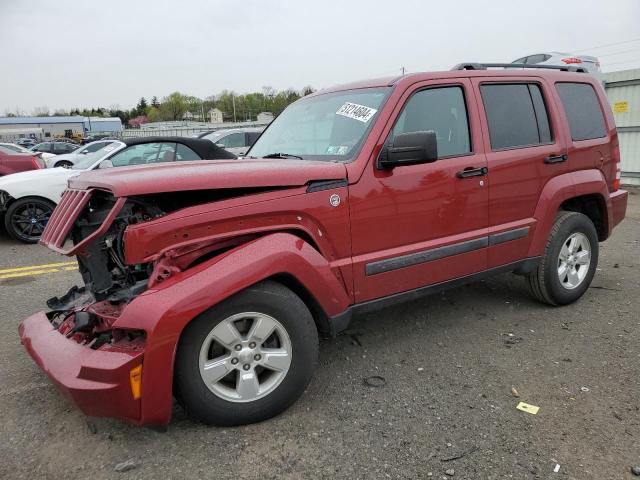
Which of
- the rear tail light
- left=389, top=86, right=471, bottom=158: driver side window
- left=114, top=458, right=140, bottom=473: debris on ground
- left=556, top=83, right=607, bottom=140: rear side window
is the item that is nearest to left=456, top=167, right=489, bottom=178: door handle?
left=389, top=86, right=471, bottom=158: driver side window

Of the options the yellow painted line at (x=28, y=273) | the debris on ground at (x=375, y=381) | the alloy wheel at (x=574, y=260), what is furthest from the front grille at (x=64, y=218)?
the alloy wheel at (x=574, y=260)

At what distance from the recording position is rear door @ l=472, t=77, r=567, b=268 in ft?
12.5

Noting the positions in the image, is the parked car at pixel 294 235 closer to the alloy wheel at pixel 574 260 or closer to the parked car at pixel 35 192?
the alloy wheel at pixel 574 260

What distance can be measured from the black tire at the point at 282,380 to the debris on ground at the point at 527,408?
1.25 m

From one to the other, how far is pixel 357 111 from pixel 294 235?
1111 mm

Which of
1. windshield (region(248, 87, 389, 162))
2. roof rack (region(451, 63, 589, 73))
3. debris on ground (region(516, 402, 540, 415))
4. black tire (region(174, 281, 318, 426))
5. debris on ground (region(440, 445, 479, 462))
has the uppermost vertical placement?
roof rack (region(451, 63, 589, 73))

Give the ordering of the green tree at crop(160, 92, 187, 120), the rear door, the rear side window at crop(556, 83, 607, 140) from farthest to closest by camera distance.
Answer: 1. the green tree at crop(160, 92, 187, 120)
2. the rear side window at crop(556, 83, 607, 140)
3. the rear door

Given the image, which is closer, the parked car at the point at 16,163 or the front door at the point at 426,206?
the front door at the point at 426,206

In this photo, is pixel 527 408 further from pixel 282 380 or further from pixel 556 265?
pixel 556 265

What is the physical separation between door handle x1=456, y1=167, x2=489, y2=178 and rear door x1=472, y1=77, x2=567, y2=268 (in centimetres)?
8

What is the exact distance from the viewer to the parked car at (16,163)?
9852 mm

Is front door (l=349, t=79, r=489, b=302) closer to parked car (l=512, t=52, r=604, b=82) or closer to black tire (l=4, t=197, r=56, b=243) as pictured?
black tire (l=4, t=197, r=56, b=243)

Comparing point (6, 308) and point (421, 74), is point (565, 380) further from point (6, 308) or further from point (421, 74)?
point (6, 308)

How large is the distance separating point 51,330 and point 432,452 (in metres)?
2.25
